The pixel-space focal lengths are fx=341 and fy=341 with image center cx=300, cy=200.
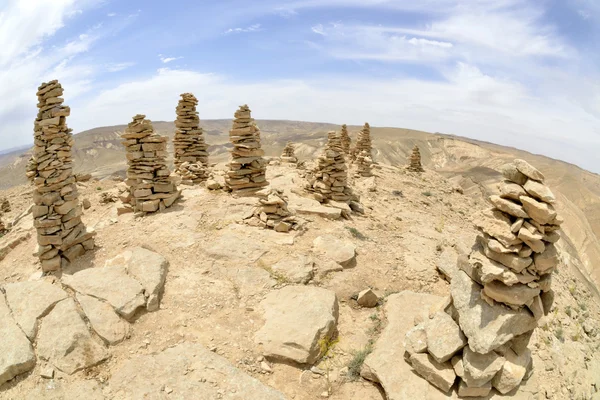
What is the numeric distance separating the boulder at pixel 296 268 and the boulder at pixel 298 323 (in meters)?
0.42

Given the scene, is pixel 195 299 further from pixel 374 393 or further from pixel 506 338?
pixel 506 338

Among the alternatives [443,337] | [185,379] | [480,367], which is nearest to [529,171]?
[443,337]

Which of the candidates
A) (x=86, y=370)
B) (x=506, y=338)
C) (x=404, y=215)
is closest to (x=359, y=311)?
(x=506, y=338)

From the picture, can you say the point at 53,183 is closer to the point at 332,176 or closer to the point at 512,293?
the point at 332,176

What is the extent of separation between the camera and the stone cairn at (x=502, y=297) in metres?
5.54

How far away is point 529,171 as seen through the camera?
→ 556 centimetres

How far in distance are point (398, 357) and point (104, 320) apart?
6.02 meters

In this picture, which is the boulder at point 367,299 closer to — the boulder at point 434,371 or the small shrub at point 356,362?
Result: the small shrub at point 356,362

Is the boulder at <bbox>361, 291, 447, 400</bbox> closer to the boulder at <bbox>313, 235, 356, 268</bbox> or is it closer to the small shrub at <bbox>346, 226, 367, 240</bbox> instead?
the boulder at <bbox>313, 235, 356, 268</bbox>

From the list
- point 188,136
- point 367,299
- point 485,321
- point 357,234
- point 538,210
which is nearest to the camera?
point 538,210

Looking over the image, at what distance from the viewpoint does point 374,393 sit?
6.34 m

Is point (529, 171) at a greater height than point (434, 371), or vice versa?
point (529, 171)

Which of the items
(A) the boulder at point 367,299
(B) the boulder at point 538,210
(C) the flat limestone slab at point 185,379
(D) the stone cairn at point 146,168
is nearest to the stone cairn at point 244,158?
(D) the stone cairn at point 146,168

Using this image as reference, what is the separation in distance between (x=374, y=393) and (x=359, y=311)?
2216mm
